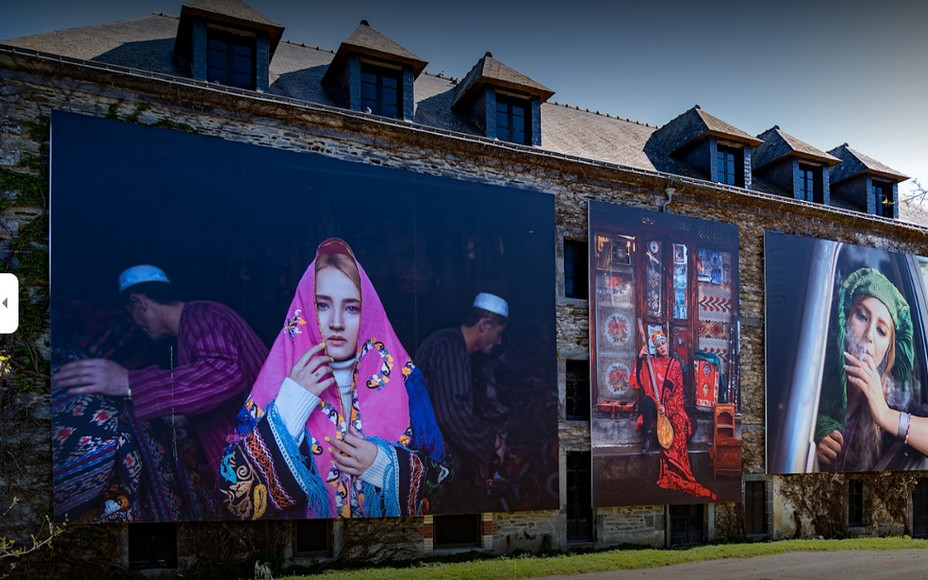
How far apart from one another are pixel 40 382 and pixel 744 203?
1635cm

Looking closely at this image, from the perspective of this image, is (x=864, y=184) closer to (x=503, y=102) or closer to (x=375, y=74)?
(x=503, y=102)

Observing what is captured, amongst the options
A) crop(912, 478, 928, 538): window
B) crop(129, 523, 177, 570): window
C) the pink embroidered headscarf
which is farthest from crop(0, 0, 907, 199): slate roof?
crop(912, 478, 928, 538): window

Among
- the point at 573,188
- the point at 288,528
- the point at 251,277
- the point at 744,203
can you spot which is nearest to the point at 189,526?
the point at 288,528

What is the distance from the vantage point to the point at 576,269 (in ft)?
53.9

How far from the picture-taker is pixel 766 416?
1780 cm

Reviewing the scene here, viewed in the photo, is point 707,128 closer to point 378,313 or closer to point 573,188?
point 573,188

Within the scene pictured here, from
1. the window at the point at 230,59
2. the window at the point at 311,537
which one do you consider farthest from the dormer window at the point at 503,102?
the window at the point at 311,537

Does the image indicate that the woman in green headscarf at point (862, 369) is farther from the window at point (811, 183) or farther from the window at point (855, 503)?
the window at point (811, 183)

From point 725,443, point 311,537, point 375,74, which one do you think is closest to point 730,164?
point 725,443

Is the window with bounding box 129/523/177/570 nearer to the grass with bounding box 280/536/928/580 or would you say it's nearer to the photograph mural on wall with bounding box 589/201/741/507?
the grass with bounding box 280/536/928/580

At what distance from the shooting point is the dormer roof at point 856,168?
850 inches

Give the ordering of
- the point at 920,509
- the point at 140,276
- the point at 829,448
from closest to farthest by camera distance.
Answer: the point at 140,276 < the point at 829,448 < the point at 920,509

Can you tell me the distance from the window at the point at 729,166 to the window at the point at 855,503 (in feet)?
29.4

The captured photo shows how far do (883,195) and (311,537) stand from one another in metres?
19.9
